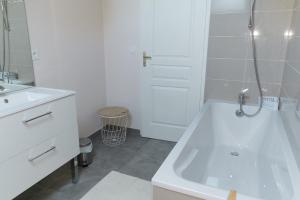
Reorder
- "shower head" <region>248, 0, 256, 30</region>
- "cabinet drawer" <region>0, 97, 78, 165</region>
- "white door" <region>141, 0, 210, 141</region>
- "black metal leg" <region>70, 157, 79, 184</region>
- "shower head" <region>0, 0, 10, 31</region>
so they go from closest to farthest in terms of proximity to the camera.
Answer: "cabinet drawer" <region>0, 97, 78, 165</region> < "shower head" <region>0, 0, 10, 31</region> < "black metal leg" <region>70, 157, 79, 184</region> < "shower head" <region>248, 0, 256, 30</region> < "white door" <region>141, 0, 210, 141</region>

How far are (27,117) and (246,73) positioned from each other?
79.1 inches

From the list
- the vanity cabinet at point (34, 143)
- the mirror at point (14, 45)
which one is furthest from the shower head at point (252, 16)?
the mirror at point (14, 45)

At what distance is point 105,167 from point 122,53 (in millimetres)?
1396

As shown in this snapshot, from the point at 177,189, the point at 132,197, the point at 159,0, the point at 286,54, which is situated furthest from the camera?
the point at 159,0

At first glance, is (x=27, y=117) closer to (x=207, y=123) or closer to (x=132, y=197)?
(x=132, y=197)

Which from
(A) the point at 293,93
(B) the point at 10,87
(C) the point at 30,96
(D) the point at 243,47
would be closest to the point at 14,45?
(B) the point at 10,87

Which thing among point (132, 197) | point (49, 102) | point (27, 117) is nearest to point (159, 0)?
point (49, 102)

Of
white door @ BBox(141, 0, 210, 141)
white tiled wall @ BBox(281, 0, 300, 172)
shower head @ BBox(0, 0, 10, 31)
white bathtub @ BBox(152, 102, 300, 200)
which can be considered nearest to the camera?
white bathtub @ BBox(152, 102, 300, 200)

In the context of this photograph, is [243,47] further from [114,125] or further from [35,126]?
[35,126]

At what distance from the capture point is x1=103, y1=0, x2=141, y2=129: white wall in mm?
2830

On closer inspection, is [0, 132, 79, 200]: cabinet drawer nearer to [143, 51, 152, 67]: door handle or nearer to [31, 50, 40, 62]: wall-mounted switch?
[31, 50, 40, 62]: wall-mounted switch

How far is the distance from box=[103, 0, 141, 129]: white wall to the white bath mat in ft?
3.41

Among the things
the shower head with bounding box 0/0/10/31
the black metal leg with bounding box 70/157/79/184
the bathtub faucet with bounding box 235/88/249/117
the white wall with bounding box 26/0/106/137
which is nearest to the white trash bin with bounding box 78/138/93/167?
the black metal leg with bounding box 70/157/79/184

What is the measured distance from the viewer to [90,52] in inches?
111
